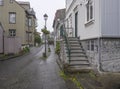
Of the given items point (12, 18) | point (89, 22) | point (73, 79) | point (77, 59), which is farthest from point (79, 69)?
point (12, 18)

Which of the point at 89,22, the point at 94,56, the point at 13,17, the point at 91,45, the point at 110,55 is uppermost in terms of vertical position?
the point at 13,17

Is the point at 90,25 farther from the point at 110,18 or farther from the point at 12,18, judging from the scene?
the point at 12,18

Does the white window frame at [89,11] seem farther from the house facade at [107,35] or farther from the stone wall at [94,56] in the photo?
the stone wall at [94,56]

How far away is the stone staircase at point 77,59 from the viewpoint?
1386cm

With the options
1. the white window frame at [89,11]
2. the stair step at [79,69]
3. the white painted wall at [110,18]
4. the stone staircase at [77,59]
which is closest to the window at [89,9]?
the white window frame at [89,11]

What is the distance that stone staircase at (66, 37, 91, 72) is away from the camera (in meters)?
13.9

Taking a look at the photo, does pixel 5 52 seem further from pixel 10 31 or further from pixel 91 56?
pixel 91 56

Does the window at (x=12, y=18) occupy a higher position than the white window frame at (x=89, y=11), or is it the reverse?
the window at (x=12, y=18)

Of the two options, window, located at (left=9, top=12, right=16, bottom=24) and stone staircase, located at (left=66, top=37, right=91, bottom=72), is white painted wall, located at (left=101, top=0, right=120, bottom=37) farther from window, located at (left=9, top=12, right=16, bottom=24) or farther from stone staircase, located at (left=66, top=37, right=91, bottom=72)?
window, located at (left=9, top=12, right=16, bottom=24)

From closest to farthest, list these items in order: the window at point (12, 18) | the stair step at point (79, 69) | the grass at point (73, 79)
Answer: the grass at point (73, 79) < the stair step at point (79, 69) < the window at point (12, 18)

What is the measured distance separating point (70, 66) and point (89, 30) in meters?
2.40

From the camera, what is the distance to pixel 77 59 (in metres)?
15.2

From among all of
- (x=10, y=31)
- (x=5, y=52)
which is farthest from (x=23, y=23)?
(x=5, y=52)

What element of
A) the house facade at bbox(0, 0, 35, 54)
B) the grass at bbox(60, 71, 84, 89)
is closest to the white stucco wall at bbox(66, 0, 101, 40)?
the grass at bbox(60, 71, 84, 89)
